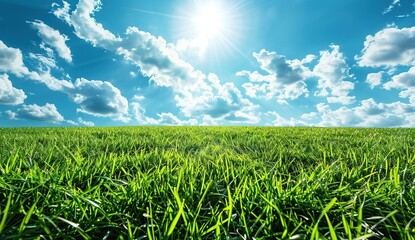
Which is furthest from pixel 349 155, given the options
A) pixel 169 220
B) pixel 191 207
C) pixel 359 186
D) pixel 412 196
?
pixel 169 220

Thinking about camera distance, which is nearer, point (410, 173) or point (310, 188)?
point (310, 188)

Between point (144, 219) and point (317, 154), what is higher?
point (317, 154)

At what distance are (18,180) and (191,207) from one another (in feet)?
3.88

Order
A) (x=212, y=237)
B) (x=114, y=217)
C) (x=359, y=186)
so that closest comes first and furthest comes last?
(x=212, y=237) → (x=114, y=217) → (x=359, y=186)

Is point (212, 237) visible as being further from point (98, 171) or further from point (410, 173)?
point (410, 173)

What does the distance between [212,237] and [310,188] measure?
78cm

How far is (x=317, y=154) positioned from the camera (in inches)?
144

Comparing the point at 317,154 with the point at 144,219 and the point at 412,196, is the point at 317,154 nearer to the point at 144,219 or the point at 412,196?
the point at 412,196

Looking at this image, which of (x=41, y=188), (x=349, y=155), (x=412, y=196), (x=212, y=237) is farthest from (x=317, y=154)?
(x=41, y=188)

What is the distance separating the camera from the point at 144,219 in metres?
1.62

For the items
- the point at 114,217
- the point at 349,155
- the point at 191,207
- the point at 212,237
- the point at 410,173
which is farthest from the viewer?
the point at 349,155

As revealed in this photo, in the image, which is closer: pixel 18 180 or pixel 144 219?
pixel 144 219

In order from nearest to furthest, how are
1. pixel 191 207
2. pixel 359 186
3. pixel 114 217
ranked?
pixel 114 217 < pixel 191 207 < pixel 359 186

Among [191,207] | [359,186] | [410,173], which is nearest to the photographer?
[191,207]
